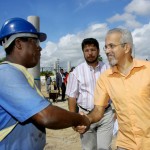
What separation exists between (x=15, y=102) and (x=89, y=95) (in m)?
3.22

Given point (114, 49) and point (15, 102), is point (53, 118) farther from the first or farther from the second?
point (114, 49)

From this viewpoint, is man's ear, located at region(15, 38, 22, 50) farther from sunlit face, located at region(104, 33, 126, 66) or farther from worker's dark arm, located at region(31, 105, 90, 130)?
sunlit face, located at region(104, 33, 126, 66)

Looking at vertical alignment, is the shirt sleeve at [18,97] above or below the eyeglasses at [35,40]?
below

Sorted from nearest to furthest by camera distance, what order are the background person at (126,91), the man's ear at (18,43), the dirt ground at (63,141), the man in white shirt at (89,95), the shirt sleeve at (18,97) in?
the shirt sleeve at (18,97) < the man's ear at (18,43) < the background person at (126,91) < the man in white shirt at (89,95) < the dirt ground at (63,141)

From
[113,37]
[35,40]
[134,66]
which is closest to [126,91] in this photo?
[134,66]

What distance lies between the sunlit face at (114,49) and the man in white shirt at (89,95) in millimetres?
1656

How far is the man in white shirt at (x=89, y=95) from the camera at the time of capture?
5309 millimetres

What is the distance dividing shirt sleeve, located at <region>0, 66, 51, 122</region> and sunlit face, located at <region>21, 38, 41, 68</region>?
35 cm

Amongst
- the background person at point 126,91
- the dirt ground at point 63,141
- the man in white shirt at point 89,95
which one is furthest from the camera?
the dirt ground at point 63,141

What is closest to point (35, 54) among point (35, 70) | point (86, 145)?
point (35, 70)

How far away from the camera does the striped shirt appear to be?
540cm

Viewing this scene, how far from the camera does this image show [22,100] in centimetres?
222

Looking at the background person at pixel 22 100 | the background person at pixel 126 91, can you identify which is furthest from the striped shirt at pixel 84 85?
the background person at pixel 22 100

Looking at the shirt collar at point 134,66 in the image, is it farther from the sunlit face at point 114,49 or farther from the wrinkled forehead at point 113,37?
the wrinkled forehead at point 113,37
